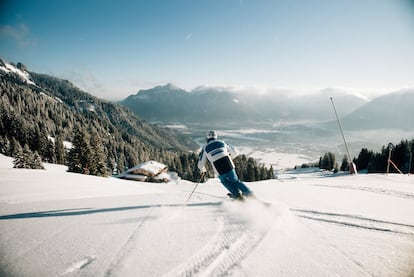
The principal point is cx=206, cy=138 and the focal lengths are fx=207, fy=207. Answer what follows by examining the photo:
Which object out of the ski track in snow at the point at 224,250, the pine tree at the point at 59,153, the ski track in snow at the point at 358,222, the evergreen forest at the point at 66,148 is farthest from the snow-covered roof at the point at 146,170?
the ski track in snow at the point at 224,250

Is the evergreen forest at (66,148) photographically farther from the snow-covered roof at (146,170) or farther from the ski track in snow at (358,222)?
the ski track in snow at (358,222)

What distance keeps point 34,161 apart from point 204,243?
35.9 metres

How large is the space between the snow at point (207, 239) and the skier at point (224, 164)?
2.24 ft

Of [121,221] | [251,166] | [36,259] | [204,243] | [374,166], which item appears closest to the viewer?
[36,259]

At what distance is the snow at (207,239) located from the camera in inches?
104

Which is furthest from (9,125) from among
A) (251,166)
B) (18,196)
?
(18,196)

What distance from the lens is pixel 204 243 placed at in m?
3.32

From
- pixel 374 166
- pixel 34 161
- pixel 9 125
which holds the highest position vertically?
pixel 9 125

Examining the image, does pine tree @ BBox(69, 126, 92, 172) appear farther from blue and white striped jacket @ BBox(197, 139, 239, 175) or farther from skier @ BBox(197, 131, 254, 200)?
blue and white striped jacket @ BBox(197, 139, 239, 175)

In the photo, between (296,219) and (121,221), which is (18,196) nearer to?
(121,221)

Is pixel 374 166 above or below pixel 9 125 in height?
below

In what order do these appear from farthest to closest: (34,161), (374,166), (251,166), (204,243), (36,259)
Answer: (251,166) < (374,166) < (34,161) < (204,243) < (36,259)

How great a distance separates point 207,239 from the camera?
3.47 meters

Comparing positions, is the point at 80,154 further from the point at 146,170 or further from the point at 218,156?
the point at 218,156
